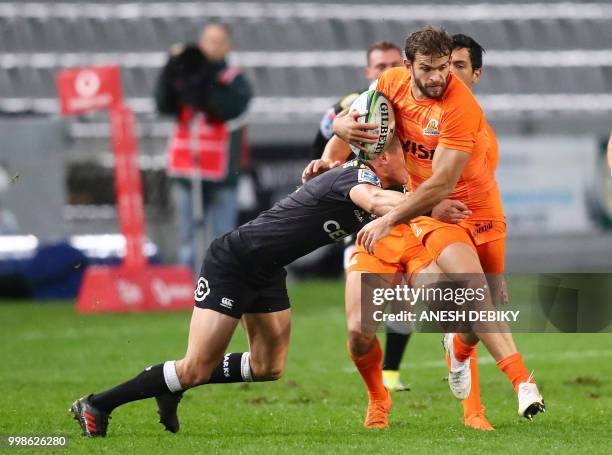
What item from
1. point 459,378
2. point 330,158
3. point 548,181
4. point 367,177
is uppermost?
point 367,177

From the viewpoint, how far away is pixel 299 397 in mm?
8758

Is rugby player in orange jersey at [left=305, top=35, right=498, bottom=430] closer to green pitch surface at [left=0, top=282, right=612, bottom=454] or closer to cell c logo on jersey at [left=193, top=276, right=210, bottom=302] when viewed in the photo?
green pitch surface at [left=0, top=282, right=612, bottom=454]

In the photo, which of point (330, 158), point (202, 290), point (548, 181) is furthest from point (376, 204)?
point (548, 181)

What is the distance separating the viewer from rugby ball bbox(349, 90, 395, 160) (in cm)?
694

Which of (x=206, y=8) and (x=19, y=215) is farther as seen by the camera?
(x=206, y=8)

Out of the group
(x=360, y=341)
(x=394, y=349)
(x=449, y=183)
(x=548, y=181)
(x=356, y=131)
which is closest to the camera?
(x=449, y=183)

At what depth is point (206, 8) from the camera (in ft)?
78.6

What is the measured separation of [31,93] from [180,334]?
10.8 metres

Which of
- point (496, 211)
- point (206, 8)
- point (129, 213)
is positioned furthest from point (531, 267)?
point (496, 211)

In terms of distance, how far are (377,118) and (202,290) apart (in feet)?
4.29

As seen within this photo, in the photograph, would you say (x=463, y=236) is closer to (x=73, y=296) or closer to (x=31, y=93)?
(x=73, y=296)

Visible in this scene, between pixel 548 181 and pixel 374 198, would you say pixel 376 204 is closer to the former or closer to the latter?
pixel 374 198

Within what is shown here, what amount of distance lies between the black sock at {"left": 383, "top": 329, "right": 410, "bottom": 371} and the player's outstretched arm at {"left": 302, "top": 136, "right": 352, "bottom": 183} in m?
1.76

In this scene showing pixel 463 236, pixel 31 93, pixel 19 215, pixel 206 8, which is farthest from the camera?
pixel 206 8
